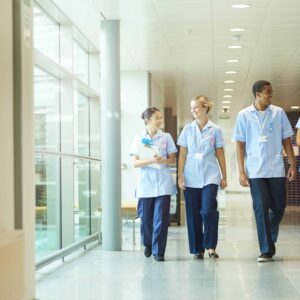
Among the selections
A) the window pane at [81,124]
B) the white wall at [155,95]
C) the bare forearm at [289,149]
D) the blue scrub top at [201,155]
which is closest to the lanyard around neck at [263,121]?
the bare forearm at [289,149]

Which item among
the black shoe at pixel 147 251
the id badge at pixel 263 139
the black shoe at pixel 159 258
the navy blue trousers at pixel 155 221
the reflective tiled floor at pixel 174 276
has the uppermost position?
the id badge at pixel 263 139

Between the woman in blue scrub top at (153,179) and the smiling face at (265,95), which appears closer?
the smiling face at (265,95)

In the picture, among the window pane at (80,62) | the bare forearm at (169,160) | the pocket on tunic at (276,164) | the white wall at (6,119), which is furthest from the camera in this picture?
the window pane at (80,62)

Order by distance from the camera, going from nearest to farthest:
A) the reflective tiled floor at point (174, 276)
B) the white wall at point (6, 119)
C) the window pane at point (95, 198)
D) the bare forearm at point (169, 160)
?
the white wall at point (6, 119)
the reflective tiled floor at point (174, 276)
the bare forearm at point (169, 160)
the window pane at point (95, 198)

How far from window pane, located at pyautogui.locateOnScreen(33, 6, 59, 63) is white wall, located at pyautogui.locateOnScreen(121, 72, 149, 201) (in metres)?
4.47

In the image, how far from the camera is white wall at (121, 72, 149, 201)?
1210cm

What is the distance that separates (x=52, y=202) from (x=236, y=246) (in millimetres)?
2298

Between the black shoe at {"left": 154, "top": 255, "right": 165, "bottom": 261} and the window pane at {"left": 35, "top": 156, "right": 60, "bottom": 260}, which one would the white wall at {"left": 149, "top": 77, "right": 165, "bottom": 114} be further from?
the black shoe at {"left": 154, "top": 255, "right": 165, "bottom": 261}

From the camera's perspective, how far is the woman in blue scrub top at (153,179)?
21.2ft

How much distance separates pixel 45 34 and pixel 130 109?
16.6 ft

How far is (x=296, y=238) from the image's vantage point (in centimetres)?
858

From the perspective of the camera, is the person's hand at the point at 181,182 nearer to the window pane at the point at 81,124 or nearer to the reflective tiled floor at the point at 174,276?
the reflective tiled floor at the point at 174,276

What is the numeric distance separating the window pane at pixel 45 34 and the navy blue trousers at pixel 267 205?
8.68 feet

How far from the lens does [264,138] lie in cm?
620
